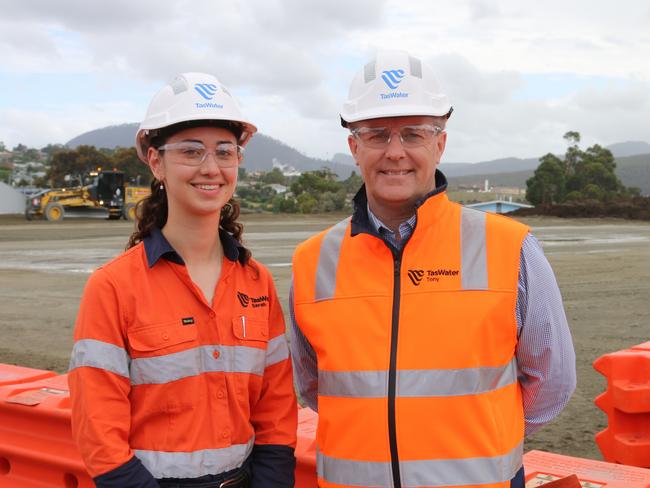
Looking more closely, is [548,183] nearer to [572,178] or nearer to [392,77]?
[572,178]

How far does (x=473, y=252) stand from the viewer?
8.04 ft

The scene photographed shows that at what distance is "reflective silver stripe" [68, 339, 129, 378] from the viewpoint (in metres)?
2.42

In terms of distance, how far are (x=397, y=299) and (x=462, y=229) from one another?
33 cm

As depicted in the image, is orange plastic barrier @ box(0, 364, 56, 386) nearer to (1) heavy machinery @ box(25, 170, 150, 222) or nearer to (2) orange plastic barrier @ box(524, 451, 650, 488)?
(2) orange plastic barrier @ box(524, 451, 650, 488)

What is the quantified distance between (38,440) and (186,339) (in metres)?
1.87

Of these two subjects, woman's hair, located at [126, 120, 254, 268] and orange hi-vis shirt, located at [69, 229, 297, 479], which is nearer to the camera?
orange hi-vis shirt, located at [69, 229, 297, 479]

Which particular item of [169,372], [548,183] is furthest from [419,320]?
[548,183]

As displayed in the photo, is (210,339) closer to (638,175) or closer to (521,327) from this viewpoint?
(521,327)

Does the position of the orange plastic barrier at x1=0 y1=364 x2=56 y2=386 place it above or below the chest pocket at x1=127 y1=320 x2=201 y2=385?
below

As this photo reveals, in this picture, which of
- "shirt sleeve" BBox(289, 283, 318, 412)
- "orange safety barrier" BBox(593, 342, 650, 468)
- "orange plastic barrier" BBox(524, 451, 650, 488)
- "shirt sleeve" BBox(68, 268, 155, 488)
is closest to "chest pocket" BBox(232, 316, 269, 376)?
"shirt sleeve" BBox(289, 283, 318, 412)

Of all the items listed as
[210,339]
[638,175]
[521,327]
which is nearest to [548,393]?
[521,327]

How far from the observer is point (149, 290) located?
2572mm

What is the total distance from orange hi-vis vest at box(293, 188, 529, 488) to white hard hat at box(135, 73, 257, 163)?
69 centimetres

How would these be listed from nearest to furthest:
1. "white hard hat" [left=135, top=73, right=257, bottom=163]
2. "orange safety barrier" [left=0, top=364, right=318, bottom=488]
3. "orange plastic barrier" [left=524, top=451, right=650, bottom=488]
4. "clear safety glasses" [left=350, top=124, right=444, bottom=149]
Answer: "clear safety glasses" [left=350, top=124, right=444, bottom=149], "white hard hat" [left=135, top=73, right=257, bottom=163], "orange plastic barrier" [left=524, top=451, right=650, bottom=488], "orange safety barrier" [left=0, top=364, right=318, bottom=488]
